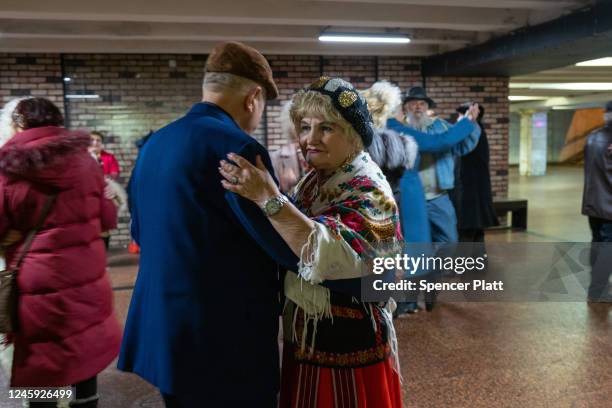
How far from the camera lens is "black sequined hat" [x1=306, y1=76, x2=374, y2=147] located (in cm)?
165

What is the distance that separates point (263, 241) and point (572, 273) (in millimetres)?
5022

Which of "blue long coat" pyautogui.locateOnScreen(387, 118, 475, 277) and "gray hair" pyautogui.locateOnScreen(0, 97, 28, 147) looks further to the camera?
"blue long coat" pyautogui.locateOnScreen(387, 118, 475, 277)

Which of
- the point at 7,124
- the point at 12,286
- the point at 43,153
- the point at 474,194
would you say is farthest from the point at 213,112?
the point at 474,194

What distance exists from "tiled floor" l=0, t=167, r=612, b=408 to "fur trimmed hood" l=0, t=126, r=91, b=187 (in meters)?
1.54

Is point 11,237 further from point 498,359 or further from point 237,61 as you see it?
point 498,359

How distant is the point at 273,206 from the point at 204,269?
252mm

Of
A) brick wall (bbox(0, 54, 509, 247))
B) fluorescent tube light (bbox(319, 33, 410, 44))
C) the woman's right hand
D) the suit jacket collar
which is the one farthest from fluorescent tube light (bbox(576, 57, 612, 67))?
the suit jacket collar

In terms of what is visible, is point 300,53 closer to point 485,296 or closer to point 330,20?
point 330,20

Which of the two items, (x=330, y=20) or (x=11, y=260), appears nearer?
(x=11, y=260)

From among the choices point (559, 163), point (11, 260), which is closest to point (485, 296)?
point (11, 260)

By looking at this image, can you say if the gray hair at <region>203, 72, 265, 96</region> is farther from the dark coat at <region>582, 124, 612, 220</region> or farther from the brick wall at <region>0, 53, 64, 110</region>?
the brick wall at <region>0, 53, 64, 110</region>

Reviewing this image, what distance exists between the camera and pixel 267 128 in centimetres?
854

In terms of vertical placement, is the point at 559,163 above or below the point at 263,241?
below

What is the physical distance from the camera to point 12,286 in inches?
91.9
